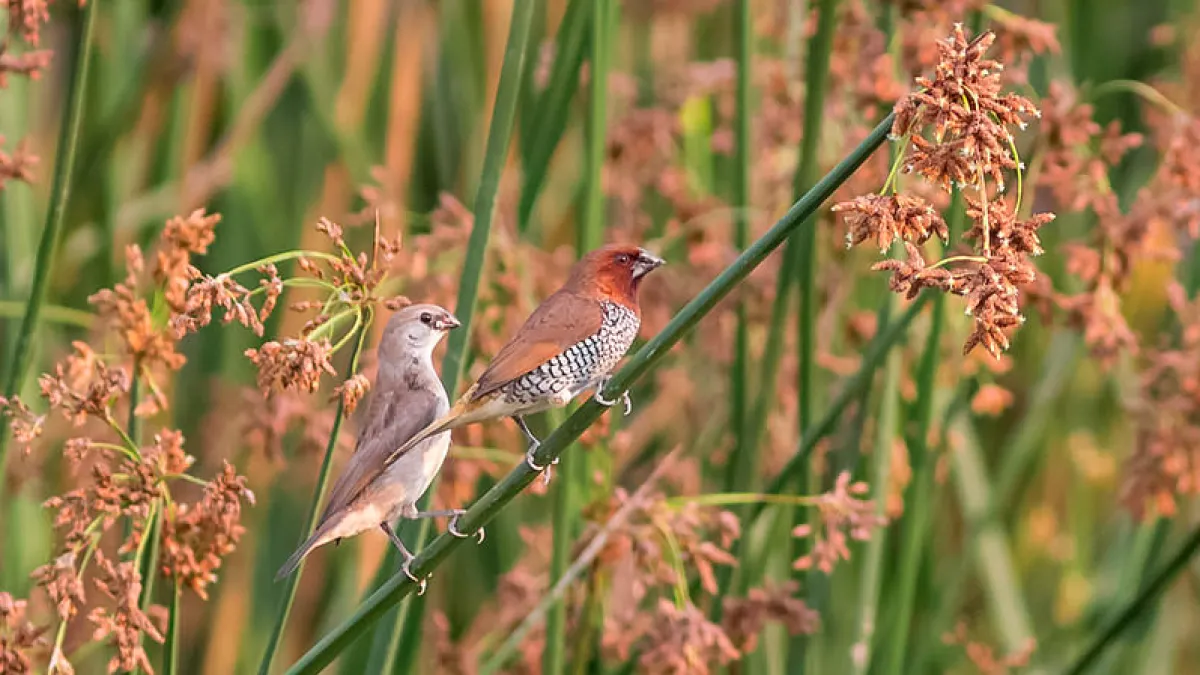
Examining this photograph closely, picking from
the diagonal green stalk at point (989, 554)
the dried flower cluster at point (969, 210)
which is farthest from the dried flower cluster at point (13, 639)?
the diagonal green stalk at point (989, 554)

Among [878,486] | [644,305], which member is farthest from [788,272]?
[644,305]

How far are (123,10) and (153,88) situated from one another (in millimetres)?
167

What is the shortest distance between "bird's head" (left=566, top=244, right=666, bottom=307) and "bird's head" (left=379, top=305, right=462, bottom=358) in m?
0.16

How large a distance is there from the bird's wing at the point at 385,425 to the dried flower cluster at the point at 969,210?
27cm

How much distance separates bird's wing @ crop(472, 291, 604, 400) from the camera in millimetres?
969

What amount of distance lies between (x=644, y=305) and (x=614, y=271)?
3.89ft

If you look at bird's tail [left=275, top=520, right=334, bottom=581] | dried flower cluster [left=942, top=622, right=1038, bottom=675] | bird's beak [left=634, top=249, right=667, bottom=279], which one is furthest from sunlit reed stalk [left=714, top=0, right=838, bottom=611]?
bird's tail [left=275, top=520, right=334, bottom=581]

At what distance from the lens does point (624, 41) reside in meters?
3.56

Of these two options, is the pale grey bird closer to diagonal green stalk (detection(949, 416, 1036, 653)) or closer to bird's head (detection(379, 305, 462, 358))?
bird's head (detection(379, 305, 462, 358))

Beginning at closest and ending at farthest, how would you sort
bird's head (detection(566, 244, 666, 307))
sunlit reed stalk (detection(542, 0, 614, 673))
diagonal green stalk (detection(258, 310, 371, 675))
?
diagonal green stalk (detection(258, 310, 371, 675)), bird's head (detection(566, 244, 666, 307)), sunlit reed stalk (detection(542, 0, 614, 673))

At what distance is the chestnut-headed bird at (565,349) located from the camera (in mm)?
958

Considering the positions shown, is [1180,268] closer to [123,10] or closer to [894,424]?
[894,424]

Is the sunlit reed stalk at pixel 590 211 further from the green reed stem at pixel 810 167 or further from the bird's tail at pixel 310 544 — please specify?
the bird's tail at pixel 310 544

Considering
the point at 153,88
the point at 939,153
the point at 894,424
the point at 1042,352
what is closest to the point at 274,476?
the point at 153,88
